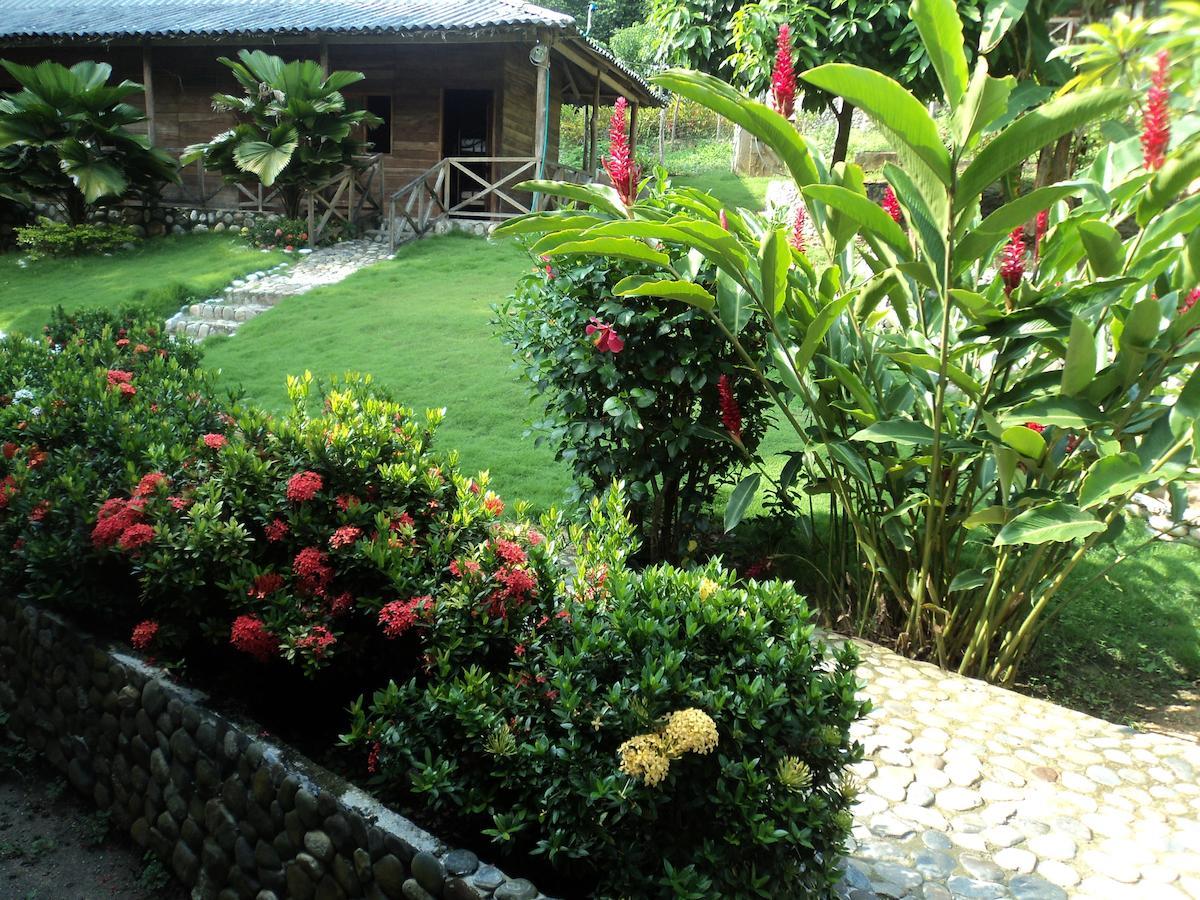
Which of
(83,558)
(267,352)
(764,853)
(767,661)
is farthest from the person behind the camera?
(267,352)

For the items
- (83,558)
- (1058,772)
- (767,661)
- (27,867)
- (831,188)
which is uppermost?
(831,188)

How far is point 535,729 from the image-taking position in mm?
2342

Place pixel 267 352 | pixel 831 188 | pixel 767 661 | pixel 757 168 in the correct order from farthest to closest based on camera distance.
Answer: pixel 757 168 → pixel 267 352 → pixel 831 188 → pixel 767 661

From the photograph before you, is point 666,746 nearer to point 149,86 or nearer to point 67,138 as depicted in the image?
point 67,138

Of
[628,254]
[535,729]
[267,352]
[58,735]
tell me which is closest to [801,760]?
[535,729]

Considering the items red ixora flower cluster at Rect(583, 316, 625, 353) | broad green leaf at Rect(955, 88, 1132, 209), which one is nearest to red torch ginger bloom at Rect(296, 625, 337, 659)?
red ixora flower cluster at Rect(583, 316, 625, 353)

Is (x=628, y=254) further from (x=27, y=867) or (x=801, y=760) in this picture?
(x=27, y=867)

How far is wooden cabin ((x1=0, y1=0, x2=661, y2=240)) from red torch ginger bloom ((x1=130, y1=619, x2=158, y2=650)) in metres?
11.1

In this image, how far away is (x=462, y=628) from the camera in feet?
8.71

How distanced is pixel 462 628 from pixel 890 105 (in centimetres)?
200

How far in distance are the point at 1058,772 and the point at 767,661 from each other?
166cm

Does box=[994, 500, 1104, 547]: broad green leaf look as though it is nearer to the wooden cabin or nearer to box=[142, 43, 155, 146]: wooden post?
the wooden cabin

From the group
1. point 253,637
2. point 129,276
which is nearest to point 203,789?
point 253,637

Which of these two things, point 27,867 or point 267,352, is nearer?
point 27,867
